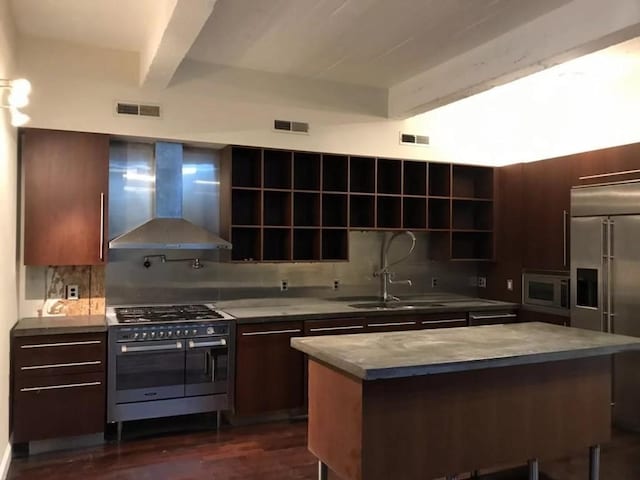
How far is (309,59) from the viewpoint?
4.40m

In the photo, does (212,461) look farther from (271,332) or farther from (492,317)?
(492,317)

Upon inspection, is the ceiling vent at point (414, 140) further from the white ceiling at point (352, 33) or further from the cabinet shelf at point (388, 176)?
the white ceiling at point (352, 33)

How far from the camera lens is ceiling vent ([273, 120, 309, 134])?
15.8 ft

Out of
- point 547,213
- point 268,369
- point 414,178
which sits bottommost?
point 268,369

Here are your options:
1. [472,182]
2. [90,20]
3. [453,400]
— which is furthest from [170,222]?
[472,182]

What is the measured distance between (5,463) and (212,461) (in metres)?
1.29

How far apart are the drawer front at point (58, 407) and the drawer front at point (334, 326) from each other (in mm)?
1659

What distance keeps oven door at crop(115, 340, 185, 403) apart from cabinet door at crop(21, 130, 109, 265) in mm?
785

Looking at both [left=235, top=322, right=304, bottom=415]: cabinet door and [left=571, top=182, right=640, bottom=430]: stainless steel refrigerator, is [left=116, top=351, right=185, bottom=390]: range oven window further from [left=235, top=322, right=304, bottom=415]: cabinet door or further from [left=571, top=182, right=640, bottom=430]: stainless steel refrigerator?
[left=571, top=182, right=640, bottom=430]: stainless steel refrigerator

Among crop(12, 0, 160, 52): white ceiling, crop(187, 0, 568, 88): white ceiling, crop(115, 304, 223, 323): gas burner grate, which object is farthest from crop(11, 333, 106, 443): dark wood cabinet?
crop(187, 0, 568, 88): white ceiling

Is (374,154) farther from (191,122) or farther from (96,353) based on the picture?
(96,353)

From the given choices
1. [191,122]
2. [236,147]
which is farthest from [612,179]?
[191,122]

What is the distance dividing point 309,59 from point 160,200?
1727mm

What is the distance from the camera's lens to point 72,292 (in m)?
4.34
